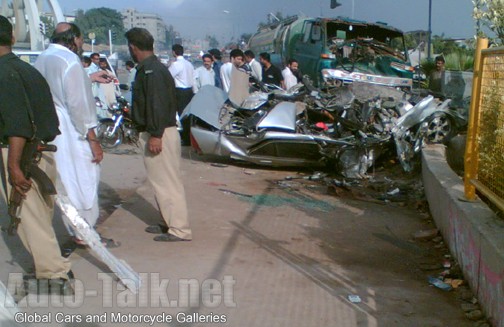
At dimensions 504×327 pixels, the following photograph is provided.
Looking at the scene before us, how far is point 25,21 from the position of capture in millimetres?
12367

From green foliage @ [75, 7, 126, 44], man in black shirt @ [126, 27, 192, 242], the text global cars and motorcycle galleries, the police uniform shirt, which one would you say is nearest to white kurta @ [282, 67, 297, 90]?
man in black shirt @ [126, 27, 192, 242]

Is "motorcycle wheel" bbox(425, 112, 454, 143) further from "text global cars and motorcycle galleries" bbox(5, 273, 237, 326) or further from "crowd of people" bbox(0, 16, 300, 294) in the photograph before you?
"text global cars and motorcycle galleries" bbox(5, 273, 237, 326)

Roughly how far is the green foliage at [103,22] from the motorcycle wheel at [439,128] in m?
54.8

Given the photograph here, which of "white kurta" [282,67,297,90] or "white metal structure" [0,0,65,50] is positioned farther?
"white kurta" [282,67,297,90]

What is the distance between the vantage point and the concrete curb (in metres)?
3.80

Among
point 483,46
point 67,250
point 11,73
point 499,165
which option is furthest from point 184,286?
point 483,46

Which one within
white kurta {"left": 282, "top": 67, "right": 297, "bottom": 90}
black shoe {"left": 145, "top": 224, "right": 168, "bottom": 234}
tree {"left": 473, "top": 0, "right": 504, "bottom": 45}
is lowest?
black shoe {"left": 145, "top": 224, "right": 168, "bottom": 234}

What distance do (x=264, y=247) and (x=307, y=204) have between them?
204cm

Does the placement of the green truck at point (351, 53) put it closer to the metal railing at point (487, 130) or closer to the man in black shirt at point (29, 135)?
the metal railing at point (487, 130)

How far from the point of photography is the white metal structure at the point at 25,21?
12086mm

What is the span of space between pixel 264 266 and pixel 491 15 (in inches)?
113

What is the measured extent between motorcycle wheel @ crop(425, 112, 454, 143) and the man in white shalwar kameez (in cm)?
569

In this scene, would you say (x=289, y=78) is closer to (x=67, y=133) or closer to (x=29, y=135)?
(x=67, y=133)

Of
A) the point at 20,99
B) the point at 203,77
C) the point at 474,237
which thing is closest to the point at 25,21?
the point at 203,77
